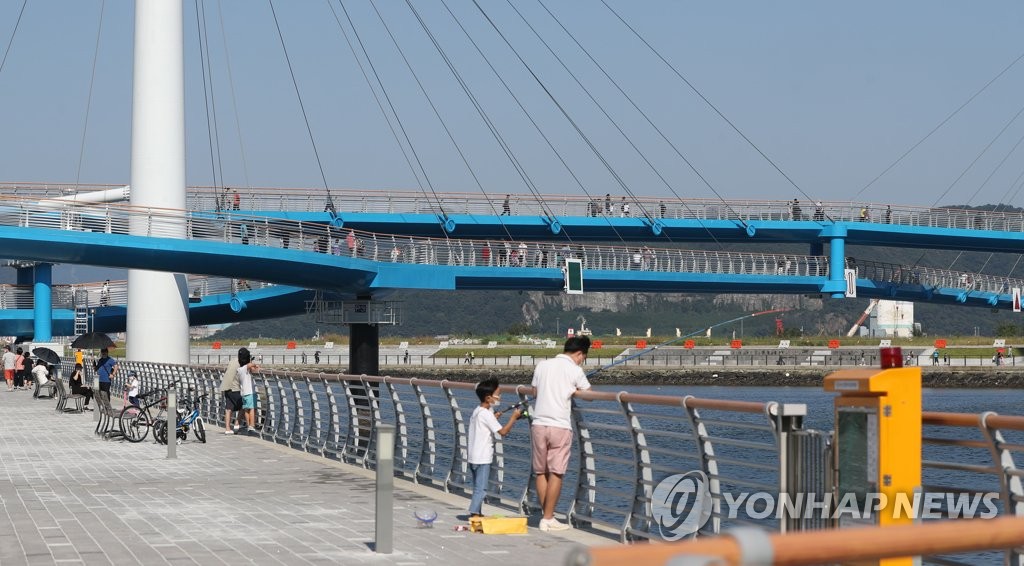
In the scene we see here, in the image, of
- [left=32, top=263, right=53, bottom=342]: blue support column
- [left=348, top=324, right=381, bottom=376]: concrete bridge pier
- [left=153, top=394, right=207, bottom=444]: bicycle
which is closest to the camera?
[left=153, top=394, right=207, bottom=444]: bicycle

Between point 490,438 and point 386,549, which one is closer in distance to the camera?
point 386,549

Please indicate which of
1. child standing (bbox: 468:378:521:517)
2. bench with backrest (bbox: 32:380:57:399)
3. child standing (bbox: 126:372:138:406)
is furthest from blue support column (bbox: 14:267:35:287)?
child standing (bbox: 468:378:521:517)

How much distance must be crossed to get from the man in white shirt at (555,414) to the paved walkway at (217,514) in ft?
1.65

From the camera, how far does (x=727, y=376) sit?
97.5 metres

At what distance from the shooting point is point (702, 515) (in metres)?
10.4

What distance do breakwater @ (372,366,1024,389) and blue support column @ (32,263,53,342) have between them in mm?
32211

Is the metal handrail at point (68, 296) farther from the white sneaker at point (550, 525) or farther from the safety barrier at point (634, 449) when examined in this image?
the white sneaker at point (550, 525)

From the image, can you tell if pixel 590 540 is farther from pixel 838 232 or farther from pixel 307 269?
pixel 838 232

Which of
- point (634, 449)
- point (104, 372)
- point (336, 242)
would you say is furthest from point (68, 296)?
point (634, 449)

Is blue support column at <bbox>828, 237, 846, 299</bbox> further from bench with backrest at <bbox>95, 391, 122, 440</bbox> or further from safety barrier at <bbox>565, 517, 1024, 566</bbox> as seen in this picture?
safety barrier at <bbox>565, 517, 1024, 566</bbox>

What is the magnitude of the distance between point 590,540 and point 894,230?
2585 inches

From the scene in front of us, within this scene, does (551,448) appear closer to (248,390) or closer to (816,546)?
(816,546)

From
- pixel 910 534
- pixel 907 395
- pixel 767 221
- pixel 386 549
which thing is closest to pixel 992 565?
pixel 386 549

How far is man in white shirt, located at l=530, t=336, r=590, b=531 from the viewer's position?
11.8 m
